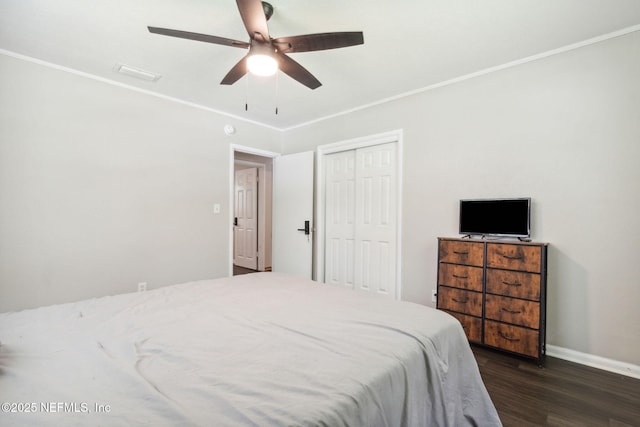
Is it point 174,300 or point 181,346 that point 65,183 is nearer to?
point 174,300

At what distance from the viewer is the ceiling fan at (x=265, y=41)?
1.57 meters

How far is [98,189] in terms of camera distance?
9.34 ft

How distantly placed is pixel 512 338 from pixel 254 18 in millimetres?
2832

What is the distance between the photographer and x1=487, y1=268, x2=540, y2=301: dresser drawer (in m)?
2.19

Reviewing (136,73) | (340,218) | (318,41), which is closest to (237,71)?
(318,41)

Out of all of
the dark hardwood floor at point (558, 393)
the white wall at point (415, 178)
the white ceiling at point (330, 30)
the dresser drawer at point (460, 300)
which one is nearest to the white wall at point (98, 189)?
the white wall at point (415, 178)

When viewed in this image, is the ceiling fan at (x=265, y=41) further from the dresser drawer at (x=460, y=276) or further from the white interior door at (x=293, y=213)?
the white interior door at (x=293, y=213)

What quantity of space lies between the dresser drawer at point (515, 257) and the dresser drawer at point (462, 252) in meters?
0.07

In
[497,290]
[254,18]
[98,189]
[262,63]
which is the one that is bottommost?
[497,290]

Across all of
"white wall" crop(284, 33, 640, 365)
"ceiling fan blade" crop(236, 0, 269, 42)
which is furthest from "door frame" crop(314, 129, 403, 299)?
"ceiling fan blade" crop(236, 0, 269, 42)

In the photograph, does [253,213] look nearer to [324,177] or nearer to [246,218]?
[246,218]

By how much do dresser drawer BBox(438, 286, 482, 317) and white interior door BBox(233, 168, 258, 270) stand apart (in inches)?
158

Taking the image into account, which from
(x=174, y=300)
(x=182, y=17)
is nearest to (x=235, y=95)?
(x=182, y=17)

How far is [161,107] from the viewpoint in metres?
3.27
